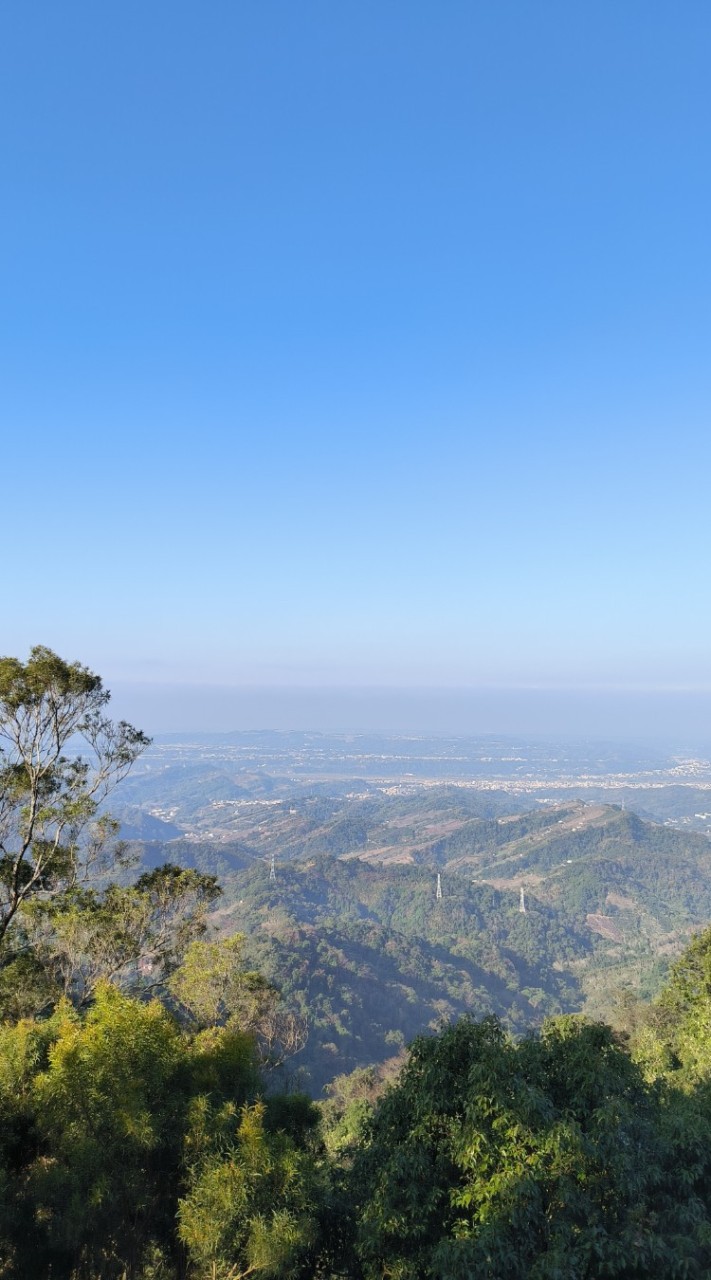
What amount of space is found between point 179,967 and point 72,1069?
8965 mm

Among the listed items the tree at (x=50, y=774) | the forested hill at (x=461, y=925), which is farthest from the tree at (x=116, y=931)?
the forested hill at (x=461, y=925)

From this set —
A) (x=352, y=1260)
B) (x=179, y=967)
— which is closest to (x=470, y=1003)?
(x=179, y=967)

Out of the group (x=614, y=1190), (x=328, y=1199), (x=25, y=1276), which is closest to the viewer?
(x=614, y=1190)

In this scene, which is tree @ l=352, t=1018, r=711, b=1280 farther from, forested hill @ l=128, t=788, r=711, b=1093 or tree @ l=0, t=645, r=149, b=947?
forested hill @ l=128, t=788, r=711, b=1093

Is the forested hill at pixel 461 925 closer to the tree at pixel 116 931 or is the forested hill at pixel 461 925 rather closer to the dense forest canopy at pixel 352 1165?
the tree at pixel 116 931

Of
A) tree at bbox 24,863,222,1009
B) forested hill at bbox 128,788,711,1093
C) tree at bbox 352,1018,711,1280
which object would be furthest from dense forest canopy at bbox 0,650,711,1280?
forested hill at bbox 128,788,711,1093

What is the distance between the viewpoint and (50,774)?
14.3m

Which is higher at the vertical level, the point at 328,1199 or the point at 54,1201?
the point at 54,1201

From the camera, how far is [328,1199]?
27.3 ft

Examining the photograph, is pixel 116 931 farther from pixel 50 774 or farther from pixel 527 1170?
pixel 527 1170

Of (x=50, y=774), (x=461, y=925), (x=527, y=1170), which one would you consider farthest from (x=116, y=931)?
(x=461, y=925)

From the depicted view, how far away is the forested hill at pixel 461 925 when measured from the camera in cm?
9181

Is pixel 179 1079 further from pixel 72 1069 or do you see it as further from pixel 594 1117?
pixel 594 1117

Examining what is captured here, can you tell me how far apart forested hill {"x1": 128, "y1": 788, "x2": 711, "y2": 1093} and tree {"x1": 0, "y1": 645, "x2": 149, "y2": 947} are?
62.3 meters
